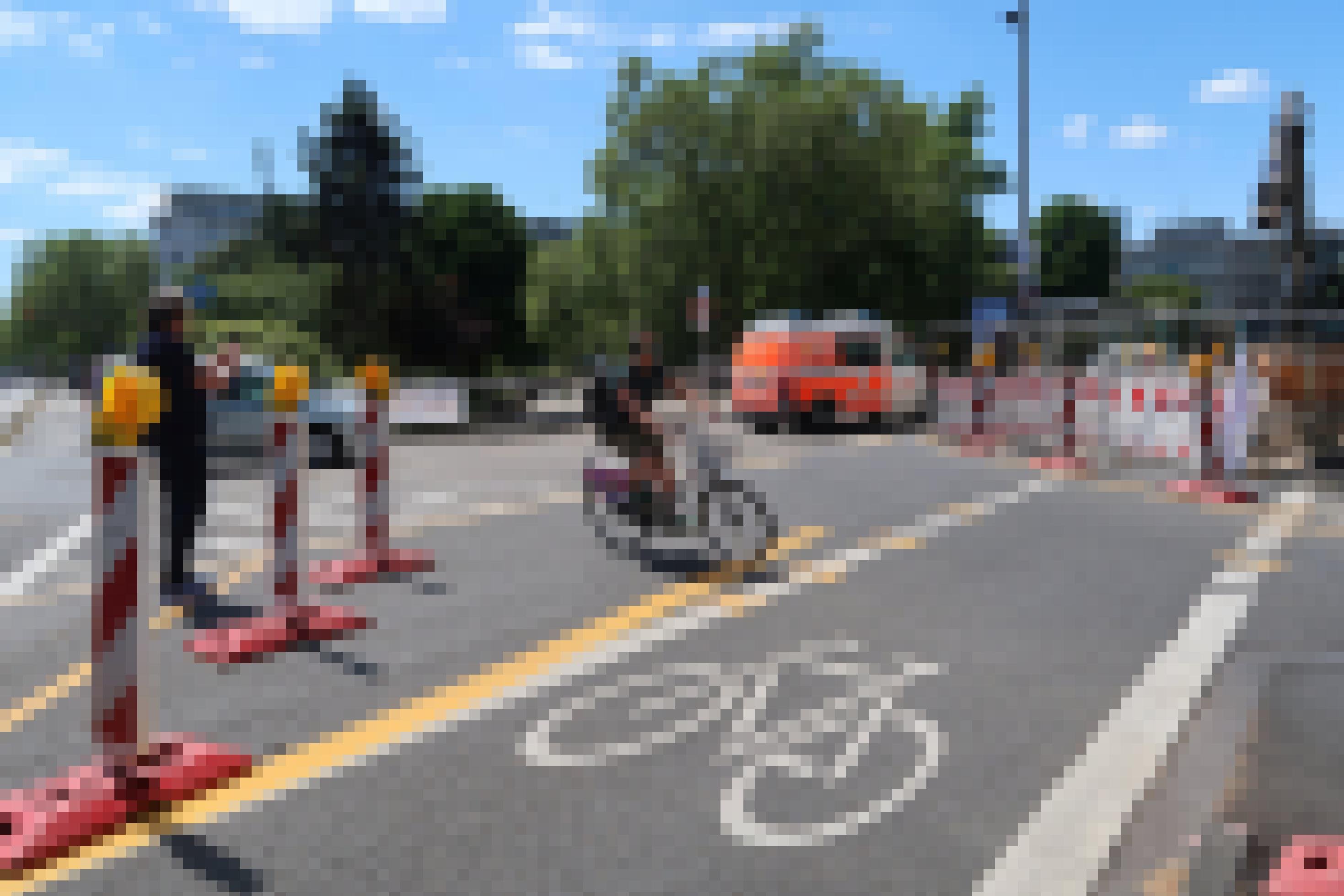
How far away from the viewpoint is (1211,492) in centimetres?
1655

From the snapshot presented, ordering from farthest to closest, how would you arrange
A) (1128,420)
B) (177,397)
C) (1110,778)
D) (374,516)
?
(1128,420), (374,516), (177,397), (1110,778)

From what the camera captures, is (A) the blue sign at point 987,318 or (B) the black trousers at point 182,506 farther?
(A) the blue sign at point 987,318

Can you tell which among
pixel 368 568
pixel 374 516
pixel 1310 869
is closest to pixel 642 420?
pixel 374 516

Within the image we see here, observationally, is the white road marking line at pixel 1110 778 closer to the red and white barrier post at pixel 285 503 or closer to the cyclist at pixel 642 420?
the cyclist at pixel 642 420

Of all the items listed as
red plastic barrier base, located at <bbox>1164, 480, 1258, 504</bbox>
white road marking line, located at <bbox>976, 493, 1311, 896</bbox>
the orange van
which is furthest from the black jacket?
the orange van

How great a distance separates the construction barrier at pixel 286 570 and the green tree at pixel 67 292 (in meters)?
158

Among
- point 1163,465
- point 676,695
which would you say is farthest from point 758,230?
point 676,695

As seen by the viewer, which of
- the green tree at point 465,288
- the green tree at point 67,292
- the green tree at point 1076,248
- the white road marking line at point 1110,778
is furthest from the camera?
the green tree at point 67,292

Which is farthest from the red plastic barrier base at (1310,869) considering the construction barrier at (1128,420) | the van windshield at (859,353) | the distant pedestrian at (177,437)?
the van windshield at (859,353)

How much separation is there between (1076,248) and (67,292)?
108935 mm

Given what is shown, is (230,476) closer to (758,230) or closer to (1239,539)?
(1239,539)

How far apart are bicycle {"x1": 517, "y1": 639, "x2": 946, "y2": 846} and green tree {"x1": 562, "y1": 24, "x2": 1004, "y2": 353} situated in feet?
162

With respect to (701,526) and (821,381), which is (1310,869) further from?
(821,381)

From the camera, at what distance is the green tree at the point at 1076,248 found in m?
99.8
